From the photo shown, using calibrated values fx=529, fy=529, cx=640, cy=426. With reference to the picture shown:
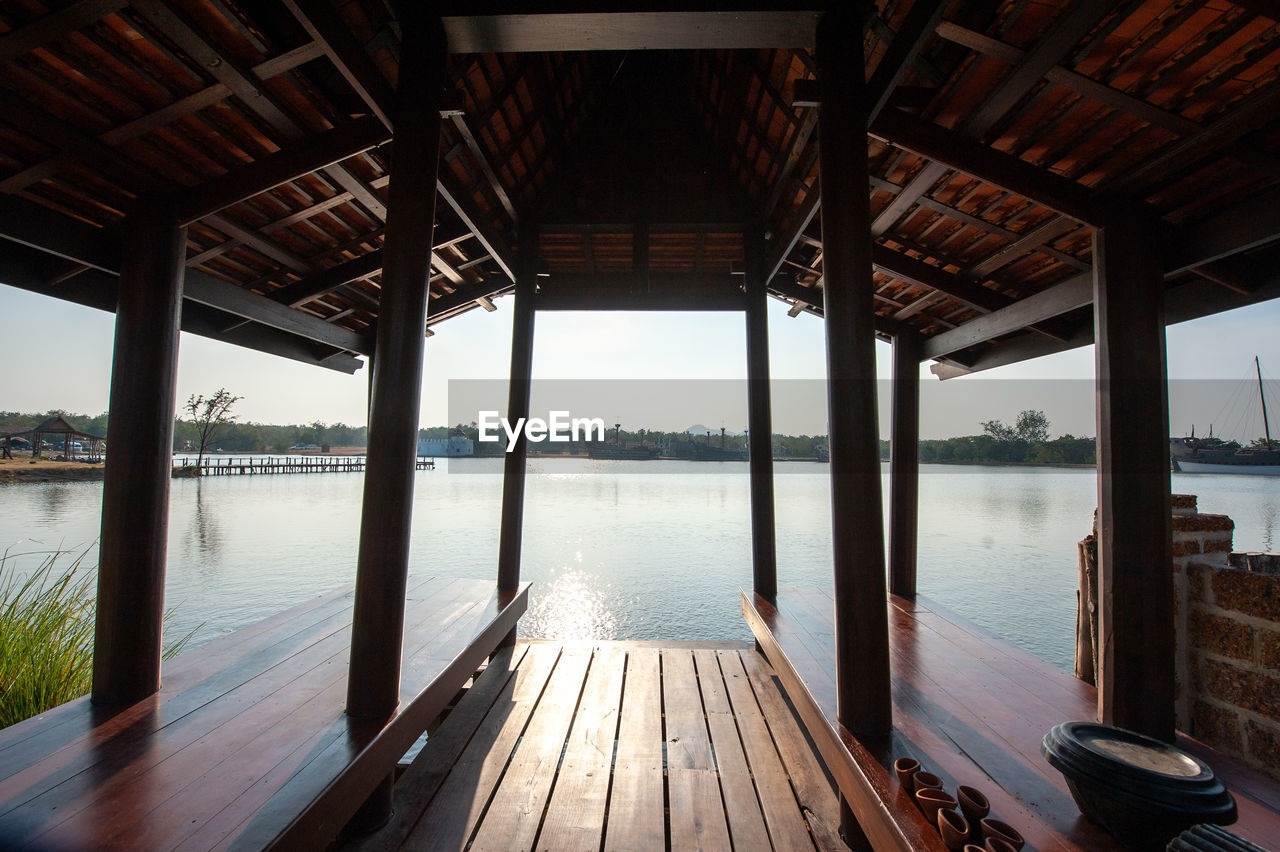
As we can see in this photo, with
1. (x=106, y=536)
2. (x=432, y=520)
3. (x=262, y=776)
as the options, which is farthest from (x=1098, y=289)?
(x=432, y=520)

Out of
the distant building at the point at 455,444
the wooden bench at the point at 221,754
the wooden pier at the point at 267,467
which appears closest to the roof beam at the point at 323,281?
the wooden bench at the point at 221,754

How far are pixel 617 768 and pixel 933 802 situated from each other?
168cm

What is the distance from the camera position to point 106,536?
2.37 meters

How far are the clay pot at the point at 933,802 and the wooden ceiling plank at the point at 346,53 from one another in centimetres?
333

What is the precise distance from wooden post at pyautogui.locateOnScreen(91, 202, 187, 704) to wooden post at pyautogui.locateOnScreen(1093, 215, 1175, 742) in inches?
164

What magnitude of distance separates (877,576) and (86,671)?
459 cm

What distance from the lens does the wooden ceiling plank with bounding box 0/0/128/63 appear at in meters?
1.74

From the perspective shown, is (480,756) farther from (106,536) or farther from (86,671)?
(86,671)

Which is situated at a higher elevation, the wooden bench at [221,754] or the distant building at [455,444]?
the distant building at [455,444]

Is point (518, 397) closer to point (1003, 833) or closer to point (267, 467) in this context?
point (1003, 833)

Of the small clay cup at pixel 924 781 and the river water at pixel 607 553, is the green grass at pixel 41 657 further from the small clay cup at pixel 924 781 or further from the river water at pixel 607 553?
the small clay cup at pixel 924 781

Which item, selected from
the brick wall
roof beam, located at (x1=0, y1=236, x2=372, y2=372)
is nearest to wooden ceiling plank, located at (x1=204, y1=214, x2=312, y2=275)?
roof beam, located at (x1=0, y1=236, x2=372, y2=372)

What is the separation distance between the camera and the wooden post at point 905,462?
475 centimetres

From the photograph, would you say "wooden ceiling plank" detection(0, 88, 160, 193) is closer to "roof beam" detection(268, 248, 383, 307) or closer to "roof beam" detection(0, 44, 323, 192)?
"roof beam" detection(0, 44, 323, 192)
